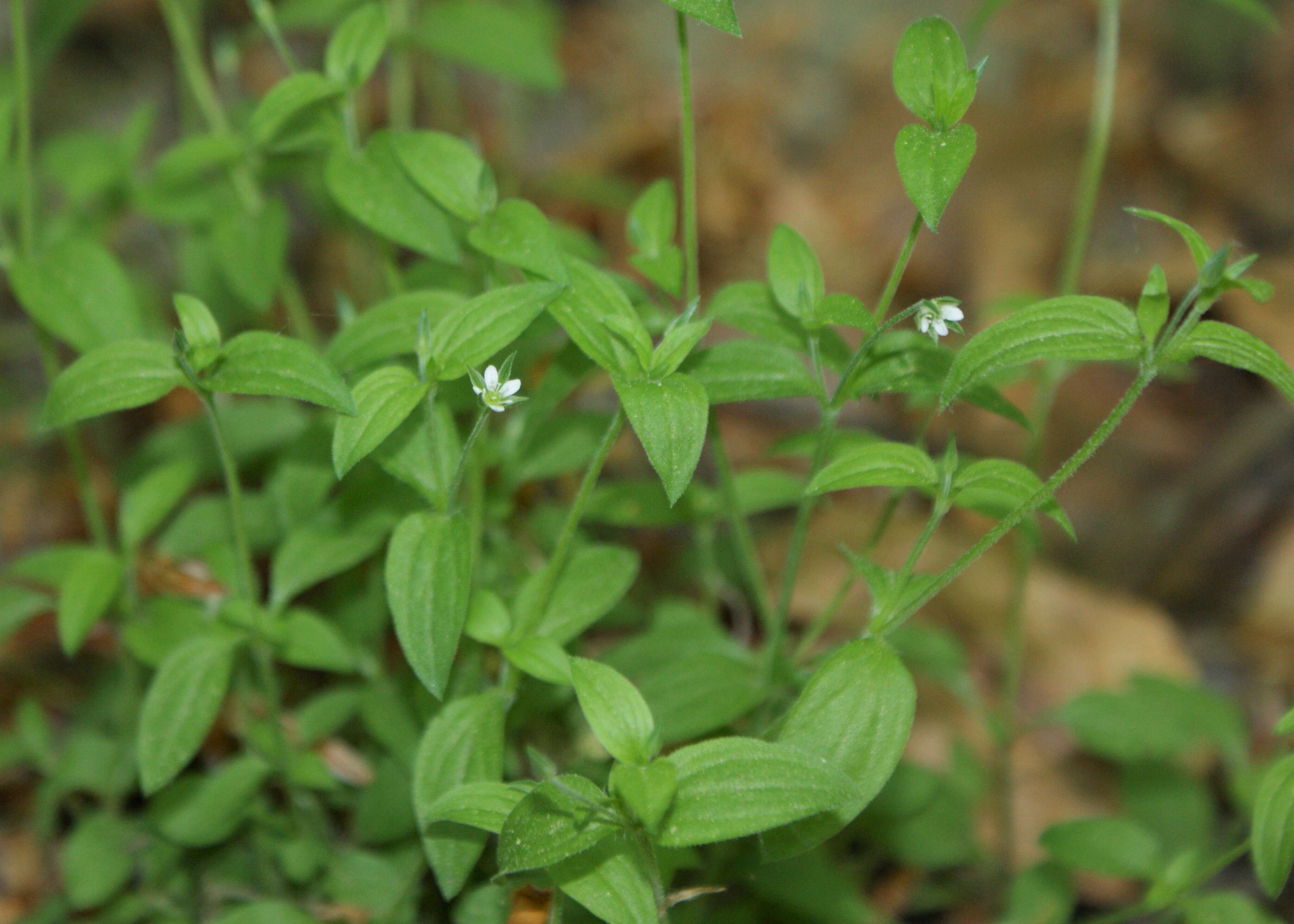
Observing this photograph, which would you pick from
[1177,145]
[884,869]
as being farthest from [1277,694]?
[1177,145]

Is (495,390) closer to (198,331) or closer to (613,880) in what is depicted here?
(198,331)

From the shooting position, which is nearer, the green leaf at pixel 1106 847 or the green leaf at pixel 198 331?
the green leaf at pixel 198 331

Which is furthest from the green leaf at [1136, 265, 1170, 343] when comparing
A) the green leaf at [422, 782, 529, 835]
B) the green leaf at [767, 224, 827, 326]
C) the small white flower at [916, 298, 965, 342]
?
the green leaf at [422, 782, 529, 835]

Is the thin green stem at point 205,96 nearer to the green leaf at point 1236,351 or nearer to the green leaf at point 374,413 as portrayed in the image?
the green leaf at point 374,413

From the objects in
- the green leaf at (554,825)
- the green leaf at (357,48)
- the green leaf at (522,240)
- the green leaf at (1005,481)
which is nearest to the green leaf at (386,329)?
the green leaf at (522,240)

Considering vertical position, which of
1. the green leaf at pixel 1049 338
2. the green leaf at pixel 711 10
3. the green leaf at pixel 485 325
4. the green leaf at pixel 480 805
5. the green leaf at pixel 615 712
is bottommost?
the green leaf at pixel 480 805

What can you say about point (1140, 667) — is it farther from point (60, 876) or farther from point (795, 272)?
point (60, 876)

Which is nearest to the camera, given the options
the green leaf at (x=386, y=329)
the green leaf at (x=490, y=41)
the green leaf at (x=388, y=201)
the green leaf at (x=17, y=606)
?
the green leaf at (x=386, y=329)
